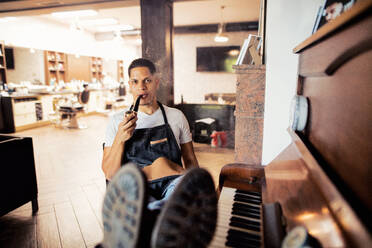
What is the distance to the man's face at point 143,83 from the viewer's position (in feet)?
5.26

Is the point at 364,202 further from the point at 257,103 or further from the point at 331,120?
the point at 257,103

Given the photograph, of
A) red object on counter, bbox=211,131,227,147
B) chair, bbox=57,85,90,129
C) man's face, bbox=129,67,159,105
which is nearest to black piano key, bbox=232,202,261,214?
man's face, bbox=129,67,159,105

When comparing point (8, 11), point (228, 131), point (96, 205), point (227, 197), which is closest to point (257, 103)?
→ point (227, 197)

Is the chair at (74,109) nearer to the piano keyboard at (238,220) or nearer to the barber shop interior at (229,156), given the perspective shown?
the barber shop interior at (229,156)

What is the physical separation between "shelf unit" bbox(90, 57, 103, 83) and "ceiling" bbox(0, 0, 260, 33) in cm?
126

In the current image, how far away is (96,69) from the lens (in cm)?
1136

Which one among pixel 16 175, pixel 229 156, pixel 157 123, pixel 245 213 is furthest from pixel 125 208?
pixel 229 156

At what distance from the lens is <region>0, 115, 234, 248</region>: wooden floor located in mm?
2086

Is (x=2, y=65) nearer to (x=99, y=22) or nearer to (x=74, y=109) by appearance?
(x=74, y=109)

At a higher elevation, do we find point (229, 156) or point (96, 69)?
point (96, 69)

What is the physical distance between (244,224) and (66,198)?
2.50 meters

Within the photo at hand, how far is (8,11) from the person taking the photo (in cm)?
521

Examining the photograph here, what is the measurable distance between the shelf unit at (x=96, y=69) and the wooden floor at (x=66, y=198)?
637 centimetres

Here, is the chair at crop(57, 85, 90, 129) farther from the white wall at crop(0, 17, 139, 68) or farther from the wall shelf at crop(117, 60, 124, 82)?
the wall shelf at crop(117, 60, 124, 82)
